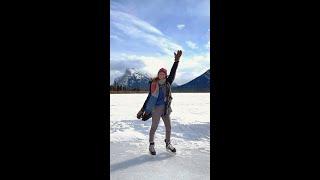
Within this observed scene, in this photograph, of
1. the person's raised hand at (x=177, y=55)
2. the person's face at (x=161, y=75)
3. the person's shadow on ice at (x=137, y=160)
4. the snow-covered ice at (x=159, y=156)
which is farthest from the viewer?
the person's face at (x=161, y=75)

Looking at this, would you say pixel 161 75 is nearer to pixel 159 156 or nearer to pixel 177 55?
pixel 177 55

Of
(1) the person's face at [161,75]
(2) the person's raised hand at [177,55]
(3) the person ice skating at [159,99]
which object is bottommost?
(3) the person ice skating at [159,99]

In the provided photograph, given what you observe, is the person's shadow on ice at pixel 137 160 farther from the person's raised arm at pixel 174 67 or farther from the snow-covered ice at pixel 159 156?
the person's raised arm at pixel 174 67

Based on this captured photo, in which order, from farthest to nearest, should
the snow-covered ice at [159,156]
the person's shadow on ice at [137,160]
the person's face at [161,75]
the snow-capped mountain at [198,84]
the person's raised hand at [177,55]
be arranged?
the snow-capped mountain at [198,84], the person's face at [161,75], the person's raised hand at [177,55], the person's shadow on ice at [137,160], the snow-covered ice at [159,156]

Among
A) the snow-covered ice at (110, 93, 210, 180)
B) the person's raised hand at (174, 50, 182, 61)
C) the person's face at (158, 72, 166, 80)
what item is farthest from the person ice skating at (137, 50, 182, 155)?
the snow-covered ice at (110, 93, 210, 180)

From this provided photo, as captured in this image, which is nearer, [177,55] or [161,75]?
[177,55]

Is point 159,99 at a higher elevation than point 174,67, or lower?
lower

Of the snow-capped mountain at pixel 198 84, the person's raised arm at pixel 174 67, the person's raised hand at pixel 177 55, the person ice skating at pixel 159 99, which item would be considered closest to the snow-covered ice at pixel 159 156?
the person ice skating at pixel 159 99

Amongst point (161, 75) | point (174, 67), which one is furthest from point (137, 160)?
point (174, 67)

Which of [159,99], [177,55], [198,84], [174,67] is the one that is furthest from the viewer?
[198,84]

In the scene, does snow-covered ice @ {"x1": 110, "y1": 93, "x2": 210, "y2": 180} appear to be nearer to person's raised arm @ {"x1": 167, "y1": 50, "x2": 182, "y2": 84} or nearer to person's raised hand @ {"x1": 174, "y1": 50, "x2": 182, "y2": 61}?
person's raised arm @ {"x1": 167, "y1": 50, "x2": 182, "y2": 84}
